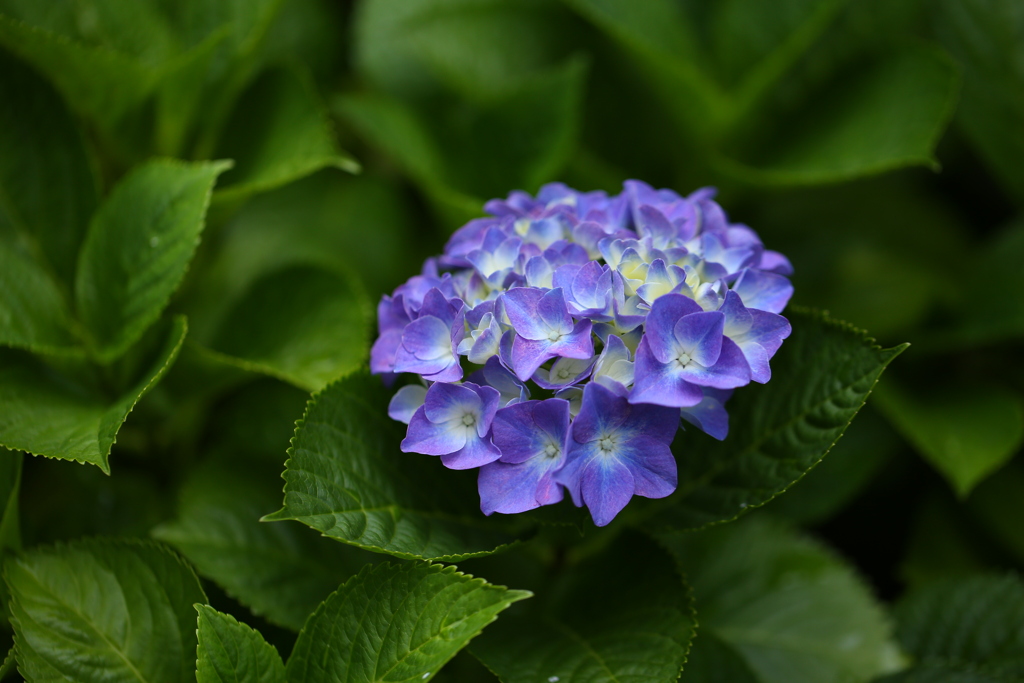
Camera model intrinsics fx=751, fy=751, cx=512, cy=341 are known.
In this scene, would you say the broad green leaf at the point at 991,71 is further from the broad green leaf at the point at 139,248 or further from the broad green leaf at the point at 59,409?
the broad green leaf at the point at 59,409

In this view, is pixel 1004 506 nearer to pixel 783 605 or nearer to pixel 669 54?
pixel 783 605

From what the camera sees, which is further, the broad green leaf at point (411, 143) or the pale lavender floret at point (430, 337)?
the broad green leaf at point (411, 143)

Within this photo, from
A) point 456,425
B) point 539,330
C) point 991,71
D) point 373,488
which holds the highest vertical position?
point 991,71

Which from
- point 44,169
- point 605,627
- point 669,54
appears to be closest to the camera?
point 605,627

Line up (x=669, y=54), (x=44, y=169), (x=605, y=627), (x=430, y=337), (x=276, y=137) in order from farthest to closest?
(x=669, y=54)
(x=276, y=137)
(x=44, y=169)
(x=605, y=627)
(x=430, y=337)

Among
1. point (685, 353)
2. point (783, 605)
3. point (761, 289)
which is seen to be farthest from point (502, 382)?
point (783, 605)

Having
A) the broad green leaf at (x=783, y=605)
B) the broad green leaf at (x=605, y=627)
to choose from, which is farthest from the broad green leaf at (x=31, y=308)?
the broad green leaf at (x=783, y=605)

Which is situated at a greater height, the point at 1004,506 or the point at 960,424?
the point at 960,424

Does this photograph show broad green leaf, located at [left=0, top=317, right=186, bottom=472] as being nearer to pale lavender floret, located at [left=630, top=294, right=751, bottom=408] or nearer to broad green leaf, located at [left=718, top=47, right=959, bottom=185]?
pale lavender floret, located at [left=630, top=294, right=751, bottom=408]

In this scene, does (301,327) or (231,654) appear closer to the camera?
(231,654)
